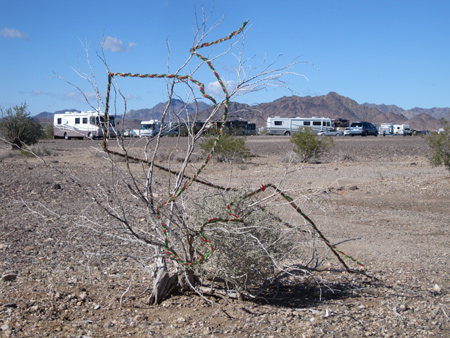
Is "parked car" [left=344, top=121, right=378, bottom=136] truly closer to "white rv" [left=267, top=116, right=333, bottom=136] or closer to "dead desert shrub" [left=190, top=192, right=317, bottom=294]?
"white rv" [left=267, top=116, right=333, bottom=136]

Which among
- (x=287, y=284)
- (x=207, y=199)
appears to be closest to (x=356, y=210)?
(x=287, y=284)

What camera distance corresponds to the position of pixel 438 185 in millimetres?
13695

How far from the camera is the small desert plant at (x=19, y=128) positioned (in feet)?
92.1

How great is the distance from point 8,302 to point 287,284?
2.77 m

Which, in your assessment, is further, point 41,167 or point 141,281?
point 41,167

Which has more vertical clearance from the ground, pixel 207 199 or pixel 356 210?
pixel 207 199

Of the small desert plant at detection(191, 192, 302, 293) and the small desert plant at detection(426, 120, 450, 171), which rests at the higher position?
the small desert plant at detection(426, 120, 450, 171)

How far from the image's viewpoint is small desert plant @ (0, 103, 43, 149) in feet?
92.1

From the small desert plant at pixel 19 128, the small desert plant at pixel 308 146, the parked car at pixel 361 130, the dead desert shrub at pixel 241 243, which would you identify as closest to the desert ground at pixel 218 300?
the dead desert shrub at pixel 241 243

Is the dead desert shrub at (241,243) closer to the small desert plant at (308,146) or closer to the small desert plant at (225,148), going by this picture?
the small desert plant at (225,148)

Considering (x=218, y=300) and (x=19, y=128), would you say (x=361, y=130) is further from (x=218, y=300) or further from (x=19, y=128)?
(x=218, y=300)

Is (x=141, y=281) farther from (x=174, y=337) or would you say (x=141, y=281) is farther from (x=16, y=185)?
→ (x=16, y=185)

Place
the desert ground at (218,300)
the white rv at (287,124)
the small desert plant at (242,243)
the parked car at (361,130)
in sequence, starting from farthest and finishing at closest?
the white rv at (287,124), the parked car at (361,130), the small desert plant at (242,243), the desert ground at (218,300)

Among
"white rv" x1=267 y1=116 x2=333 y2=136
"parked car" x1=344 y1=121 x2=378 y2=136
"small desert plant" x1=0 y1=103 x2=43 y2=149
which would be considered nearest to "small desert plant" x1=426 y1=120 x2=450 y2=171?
"small desert plant" x1=0 y1=103 x2=43 y2=149
